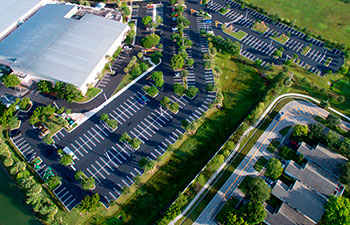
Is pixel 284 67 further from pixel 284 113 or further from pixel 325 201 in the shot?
pixel 325 201

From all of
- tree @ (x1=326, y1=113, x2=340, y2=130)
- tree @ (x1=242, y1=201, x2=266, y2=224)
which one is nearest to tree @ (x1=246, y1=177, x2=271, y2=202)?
tree @ (x1=242, y1=201, x2=266, y2=224)

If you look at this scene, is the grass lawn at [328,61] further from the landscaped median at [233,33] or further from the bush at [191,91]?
the bush at [191,91]

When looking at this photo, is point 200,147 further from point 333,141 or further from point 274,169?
point 333,141

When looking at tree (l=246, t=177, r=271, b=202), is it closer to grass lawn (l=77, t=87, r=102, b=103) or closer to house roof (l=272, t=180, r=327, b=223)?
house roof (l=272, t=180, r=327, b=223)

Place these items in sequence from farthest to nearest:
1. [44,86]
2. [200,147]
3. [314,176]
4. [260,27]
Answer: [260,27], [44,86], [200,147], [314,176]

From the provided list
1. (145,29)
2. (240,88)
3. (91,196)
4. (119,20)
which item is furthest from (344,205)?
(119,20)

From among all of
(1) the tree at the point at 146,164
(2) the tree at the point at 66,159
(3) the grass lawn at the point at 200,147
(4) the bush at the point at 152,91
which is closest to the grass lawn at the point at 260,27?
(3) the grass lawn at the point at 200,147

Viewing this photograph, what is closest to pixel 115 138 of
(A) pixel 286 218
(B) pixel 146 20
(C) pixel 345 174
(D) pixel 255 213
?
(D) pixel 255 213

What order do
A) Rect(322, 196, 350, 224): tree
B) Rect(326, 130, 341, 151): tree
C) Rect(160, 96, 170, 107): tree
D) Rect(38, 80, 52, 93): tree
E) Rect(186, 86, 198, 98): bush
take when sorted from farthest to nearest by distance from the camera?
1. Rect(186, 86, 198, 98): bush
2. Rect(38, 80, 52, 93): tree
3. Rect(160, 96, 170, 107): tree
4. Rect(326, 130, 341, 151): tree
5. Rect(322, 196, 350, 224): tree
